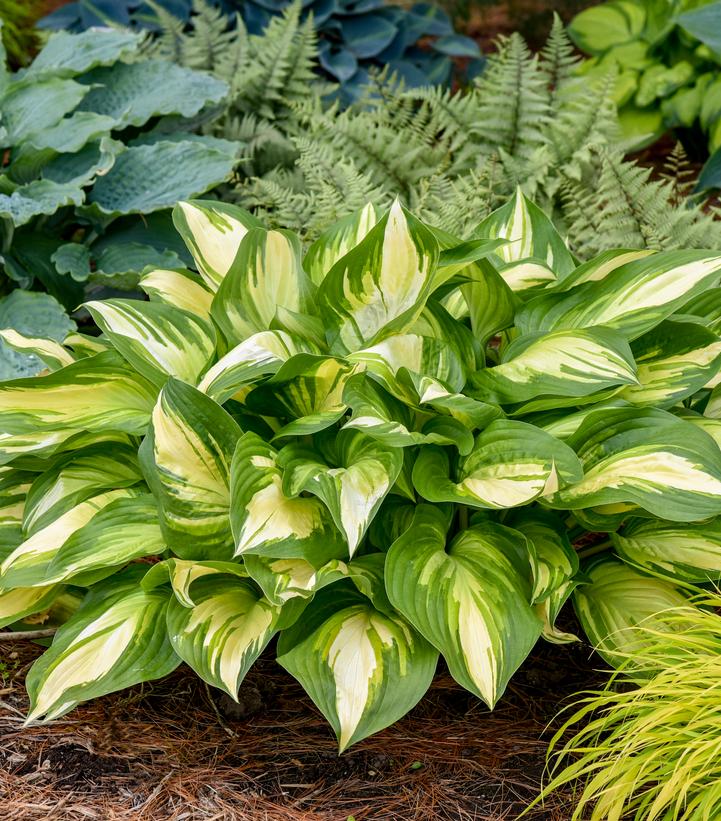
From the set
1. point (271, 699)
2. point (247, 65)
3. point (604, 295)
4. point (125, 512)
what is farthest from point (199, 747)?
point (247, 65)

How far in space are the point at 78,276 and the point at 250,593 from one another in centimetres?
146

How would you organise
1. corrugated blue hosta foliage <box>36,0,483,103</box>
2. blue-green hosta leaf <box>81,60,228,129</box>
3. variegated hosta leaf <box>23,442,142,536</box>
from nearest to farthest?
1. variegated hosta leaf <box>23,442,142,536</box>
2. blue-green hosta leaf <box>81,60,228,129</box>
3. corrugated blue hosta foliage <box>36,0,483,103</box>

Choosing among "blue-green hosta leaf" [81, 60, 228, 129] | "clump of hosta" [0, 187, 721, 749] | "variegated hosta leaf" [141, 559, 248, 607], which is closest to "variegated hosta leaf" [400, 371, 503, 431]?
"clump of hosta" [0, 187, 721, 749]

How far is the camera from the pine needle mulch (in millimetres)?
1632

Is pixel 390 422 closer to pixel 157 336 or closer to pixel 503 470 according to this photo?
pixel 503 470

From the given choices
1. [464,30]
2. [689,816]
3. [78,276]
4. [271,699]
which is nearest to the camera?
[689,816]

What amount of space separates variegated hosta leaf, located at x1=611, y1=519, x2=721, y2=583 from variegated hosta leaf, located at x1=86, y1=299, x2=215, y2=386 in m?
0.90

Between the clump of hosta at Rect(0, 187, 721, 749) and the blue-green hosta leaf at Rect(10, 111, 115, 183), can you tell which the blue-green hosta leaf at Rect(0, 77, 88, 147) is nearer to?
the blue-green hosta leaf at Rect(10, 111, 115, 183)

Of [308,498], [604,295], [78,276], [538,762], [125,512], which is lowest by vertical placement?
[78,276]

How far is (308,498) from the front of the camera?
1.69 m

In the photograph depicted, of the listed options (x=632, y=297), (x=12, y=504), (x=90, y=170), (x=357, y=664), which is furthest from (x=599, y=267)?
(x=90, y=170)

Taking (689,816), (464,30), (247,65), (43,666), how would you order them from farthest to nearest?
(464,30), (247,65), (43,666), (689,816)

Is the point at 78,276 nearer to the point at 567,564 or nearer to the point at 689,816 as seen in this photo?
the point at 567,564

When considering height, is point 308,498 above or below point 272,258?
below
